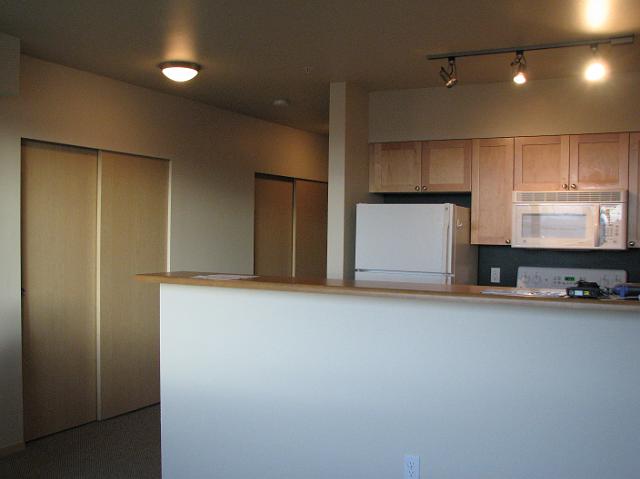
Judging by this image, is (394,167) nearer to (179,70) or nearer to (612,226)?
(612,226)

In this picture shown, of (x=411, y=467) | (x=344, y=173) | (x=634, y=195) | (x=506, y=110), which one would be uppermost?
(x=506, y=110)

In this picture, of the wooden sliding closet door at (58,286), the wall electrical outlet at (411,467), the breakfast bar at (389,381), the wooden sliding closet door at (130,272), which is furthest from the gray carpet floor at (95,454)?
the wall electrical outlet at (411,467)

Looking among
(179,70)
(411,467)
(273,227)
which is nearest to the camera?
(411,467)

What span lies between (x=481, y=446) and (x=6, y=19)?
3.14 metres

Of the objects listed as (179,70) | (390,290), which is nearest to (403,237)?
(390,290)

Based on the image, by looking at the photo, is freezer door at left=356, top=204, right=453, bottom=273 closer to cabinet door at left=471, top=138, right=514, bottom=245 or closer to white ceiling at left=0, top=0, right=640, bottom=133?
cabinet door at left=471, top=138, right=514, bottom=245

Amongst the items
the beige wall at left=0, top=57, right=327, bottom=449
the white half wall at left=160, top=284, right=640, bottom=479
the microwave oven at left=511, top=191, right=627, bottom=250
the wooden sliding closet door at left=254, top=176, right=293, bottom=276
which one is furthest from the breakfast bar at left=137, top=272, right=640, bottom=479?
the wooden sliding closet door at left=254, top=176, right=293, bottom=276

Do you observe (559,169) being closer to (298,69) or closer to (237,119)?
(298,69)

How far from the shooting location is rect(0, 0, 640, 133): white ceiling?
3.21 metres

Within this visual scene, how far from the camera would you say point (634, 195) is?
14.3ft

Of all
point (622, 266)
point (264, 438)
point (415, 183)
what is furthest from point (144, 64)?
point (622, 266)

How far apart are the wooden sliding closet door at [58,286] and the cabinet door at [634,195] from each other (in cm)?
367

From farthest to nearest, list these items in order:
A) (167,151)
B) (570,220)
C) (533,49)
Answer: (167,151)
(570,220)
(533,49)

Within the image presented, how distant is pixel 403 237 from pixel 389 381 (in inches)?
68.5
